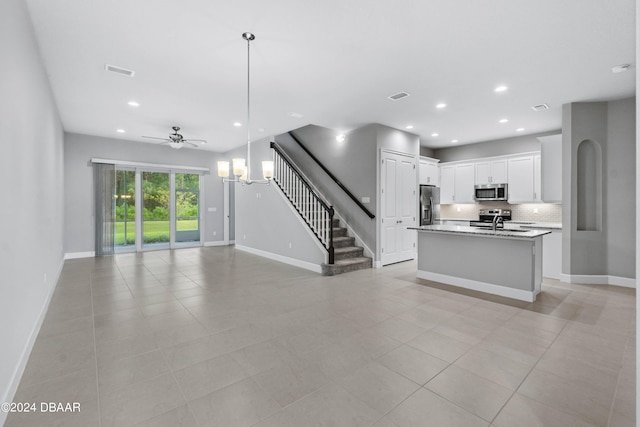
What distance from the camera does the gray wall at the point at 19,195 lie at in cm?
203

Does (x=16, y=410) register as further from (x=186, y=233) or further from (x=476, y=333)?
(x=186, y=233)

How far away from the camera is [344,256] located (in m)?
6.20

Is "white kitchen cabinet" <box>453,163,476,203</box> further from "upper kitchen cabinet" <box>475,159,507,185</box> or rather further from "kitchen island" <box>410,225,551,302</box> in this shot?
"kitchen island" <box>410,225,551,302</box>

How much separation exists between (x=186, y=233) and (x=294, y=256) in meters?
4.53

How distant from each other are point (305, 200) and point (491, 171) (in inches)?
198

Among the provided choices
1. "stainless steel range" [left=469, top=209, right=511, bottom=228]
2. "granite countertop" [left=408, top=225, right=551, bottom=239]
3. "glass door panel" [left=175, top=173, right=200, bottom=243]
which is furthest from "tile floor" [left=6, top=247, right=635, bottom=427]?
"glass door panel" [left=175, top=173, right=200, bottom=243]

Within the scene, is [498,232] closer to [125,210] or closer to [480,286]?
[480,286]

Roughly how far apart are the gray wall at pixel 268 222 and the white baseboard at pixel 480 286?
2.09m

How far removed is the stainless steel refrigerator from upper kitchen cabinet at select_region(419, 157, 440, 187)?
0.92ft

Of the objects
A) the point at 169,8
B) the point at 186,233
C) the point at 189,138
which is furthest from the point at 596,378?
the point at 186,233

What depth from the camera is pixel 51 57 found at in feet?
11.4

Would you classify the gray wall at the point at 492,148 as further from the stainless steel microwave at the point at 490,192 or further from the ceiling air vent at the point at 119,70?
the ceiling air vent at the point at 119,70

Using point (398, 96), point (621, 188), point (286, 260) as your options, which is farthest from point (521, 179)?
point (286, 260)

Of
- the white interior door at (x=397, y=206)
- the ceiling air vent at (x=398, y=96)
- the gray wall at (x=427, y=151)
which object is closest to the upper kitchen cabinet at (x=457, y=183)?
the gray wall at (x=427, y=151)
